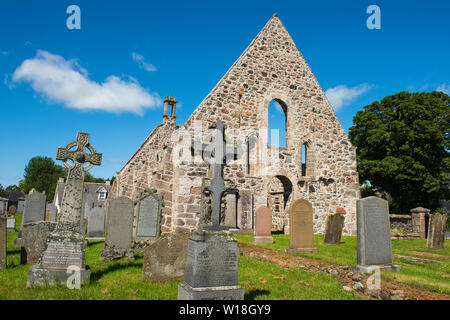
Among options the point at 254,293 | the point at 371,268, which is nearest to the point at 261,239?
the point at 371,268

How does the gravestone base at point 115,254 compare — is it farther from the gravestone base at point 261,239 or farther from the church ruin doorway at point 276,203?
the church ruin doorway at point 276,203

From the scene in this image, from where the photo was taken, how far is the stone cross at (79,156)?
5.68m

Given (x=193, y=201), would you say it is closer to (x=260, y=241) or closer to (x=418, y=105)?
(x=260, y=241)

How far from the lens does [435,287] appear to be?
17.9 ft

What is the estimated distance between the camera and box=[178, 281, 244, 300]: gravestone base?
4.06m

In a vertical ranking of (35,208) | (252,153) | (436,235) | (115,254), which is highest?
(252,153)

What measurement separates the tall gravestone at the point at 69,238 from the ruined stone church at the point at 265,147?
6.35m

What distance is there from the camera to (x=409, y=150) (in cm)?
2247

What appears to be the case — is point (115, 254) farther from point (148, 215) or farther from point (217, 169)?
point (217, 169)

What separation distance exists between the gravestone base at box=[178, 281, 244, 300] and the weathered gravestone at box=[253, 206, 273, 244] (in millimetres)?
7208

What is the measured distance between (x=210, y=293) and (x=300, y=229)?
6086mm

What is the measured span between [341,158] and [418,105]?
1131cm

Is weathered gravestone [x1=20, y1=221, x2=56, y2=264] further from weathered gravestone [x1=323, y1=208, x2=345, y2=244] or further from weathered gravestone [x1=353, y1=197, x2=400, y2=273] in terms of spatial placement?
weathered gravestone [x1=323, y1=208, x2=345, y2=244]
